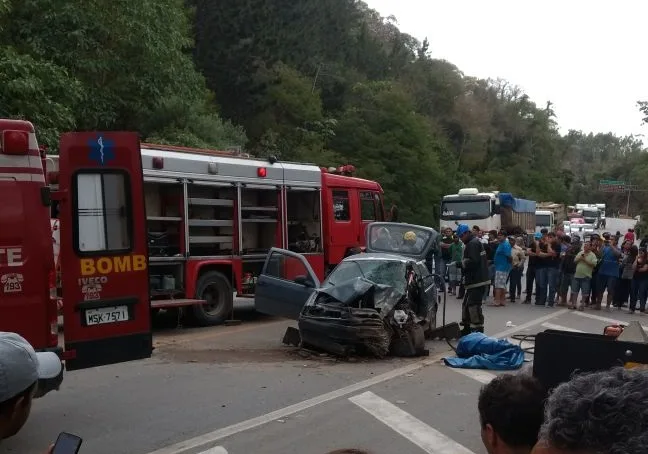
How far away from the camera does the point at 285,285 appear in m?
11.1


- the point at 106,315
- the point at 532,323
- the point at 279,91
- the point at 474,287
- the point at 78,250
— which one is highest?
the point at 279,91

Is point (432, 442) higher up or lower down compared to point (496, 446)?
lower down

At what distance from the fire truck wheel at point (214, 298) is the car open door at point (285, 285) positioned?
1.54 meters

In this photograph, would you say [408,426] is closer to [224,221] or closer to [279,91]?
[224,221]

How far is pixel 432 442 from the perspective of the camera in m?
6.34

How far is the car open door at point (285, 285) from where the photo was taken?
35.9 ft

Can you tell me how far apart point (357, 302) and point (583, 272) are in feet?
28.3

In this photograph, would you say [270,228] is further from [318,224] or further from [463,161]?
[463,161]

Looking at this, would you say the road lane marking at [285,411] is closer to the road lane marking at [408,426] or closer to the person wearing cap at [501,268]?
the road lane marking at [408,426]

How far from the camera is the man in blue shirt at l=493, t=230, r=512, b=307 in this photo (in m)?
16.8

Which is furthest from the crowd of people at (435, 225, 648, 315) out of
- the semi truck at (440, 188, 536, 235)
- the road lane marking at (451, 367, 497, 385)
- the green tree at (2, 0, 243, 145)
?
the semi truck at (440, 188, 536, 235)

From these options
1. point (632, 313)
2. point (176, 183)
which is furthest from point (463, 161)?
point (176, 183)

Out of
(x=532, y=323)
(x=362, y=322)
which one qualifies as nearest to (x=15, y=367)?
(x=362, y=322)

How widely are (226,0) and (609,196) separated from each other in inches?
4035
